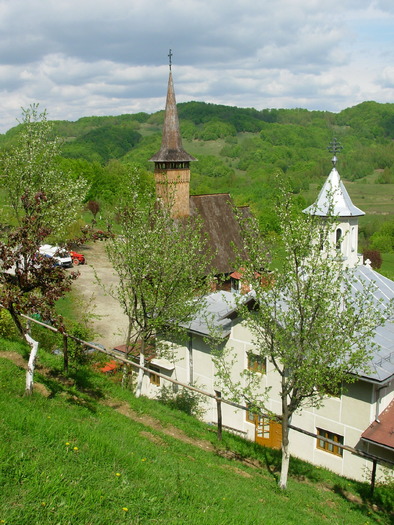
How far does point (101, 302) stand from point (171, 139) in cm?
1276

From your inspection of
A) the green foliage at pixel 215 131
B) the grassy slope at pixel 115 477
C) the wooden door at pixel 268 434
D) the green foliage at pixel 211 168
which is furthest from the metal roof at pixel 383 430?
the green foliage at pixel 215 131

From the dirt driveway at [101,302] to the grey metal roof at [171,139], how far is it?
8.48 m

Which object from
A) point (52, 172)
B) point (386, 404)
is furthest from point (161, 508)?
point (52, 172)

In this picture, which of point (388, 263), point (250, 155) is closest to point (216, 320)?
point (388, 263)

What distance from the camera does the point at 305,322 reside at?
432 inches

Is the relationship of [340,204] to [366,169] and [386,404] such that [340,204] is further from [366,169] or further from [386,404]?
[366,169]

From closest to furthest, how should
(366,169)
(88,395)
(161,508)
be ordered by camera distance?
(161,508) < (88,395) < (366,169)

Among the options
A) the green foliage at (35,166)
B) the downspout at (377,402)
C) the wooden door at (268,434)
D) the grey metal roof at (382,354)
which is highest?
the green foliage at (35,166)

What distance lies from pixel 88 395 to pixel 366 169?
165 metres

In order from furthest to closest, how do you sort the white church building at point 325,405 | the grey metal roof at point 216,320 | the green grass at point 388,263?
the green grass at point 388,263 < the grey metal roof at point 216,320 < the white church building at point 325,405

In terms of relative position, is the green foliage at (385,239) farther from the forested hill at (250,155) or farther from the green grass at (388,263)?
the forested hill at (250,155)

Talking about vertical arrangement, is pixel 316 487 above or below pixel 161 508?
below

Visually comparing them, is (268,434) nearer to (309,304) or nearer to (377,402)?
(377,402)

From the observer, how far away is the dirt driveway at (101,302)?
26.8m
